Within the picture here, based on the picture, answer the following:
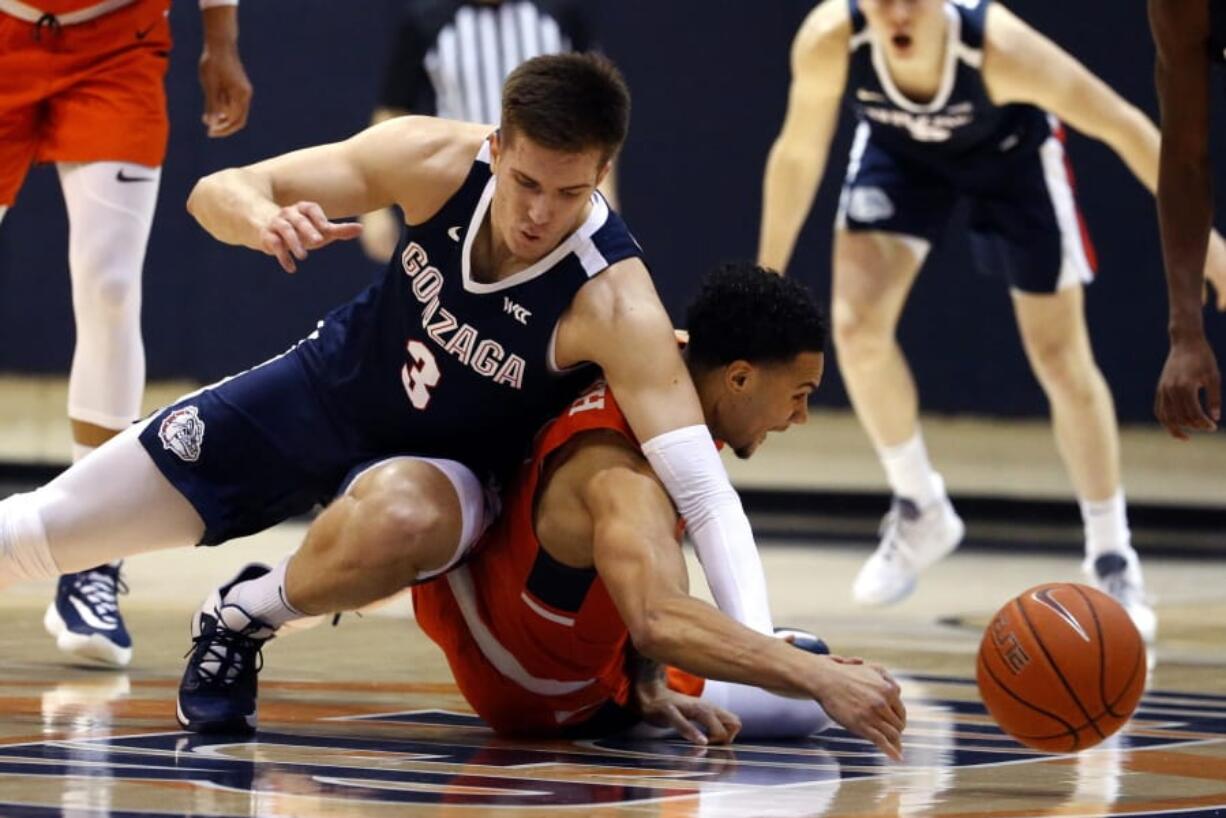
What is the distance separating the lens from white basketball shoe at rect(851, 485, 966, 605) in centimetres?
755

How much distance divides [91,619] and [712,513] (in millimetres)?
2052

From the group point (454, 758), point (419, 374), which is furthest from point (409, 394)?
point (454, 758)

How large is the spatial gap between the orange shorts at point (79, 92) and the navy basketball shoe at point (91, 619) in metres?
0.96

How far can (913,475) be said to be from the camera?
7840 mm

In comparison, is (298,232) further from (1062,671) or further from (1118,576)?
(1118,576)

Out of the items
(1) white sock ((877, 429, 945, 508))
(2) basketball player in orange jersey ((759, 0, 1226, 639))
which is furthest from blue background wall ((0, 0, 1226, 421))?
(1) white sock ((877, 429, 945, 508))

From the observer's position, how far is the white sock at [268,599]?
173 inches

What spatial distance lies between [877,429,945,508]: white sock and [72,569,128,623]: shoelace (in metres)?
3.10

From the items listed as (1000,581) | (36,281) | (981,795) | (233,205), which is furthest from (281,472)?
Answer: (36,281)

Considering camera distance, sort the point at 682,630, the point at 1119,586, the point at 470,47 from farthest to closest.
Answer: the point at 470,47, the point at 1119,586, the point at 682,630

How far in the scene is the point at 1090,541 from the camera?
24.2 ft

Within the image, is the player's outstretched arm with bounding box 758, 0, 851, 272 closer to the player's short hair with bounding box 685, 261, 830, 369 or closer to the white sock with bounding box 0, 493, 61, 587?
the player's short hair with bounding box 685, 261, 830, 369

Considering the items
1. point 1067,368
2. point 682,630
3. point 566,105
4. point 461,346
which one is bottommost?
point 682,630

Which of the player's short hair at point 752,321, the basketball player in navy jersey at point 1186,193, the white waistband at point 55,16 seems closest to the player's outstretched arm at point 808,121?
the white waistband at point 55,16
